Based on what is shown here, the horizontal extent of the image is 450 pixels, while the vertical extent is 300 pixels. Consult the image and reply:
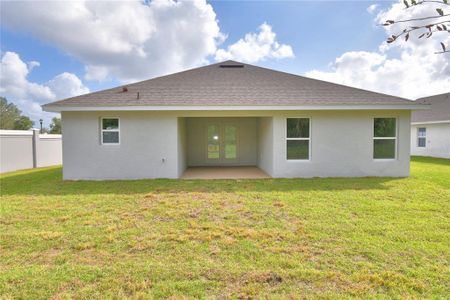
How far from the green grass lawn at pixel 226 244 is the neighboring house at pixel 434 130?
42.3ft

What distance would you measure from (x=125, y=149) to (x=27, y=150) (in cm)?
879

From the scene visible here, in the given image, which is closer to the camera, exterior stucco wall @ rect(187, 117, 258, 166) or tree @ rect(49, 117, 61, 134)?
exterior stucco wall @ rect(187, 117, 258, 166)

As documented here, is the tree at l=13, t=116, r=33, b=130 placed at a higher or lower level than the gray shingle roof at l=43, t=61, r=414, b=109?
higher

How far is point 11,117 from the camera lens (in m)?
49.2

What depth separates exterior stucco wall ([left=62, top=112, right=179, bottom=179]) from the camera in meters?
9.55

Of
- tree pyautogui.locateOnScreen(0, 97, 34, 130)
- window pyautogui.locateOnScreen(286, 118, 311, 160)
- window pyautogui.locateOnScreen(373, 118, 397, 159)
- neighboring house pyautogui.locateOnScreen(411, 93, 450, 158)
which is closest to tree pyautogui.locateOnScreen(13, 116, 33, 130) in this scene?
tree pyautogui.locateOnScreen(0, 97, 34, 130)

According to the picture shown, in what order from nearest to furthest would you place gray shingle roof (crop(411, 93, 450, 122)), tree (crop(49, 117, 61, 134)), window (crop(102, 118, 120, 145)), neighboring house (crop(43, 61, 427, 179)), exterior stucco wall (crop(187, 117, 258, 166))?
1. neighboring house (crop(43, 61, 427, 179))
2. window (crop(102, 118, 120, 145))
3. exterior stucco wall (crop(187, 117, 258, 166))
4. gray shingle roof (crop(411, 93, 450, 122))
5. tree (crop(49, 117, 61, 134))

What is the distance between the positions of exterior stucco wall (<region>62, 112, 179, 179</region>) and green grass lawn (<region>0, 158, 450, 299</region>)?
2.27 metres

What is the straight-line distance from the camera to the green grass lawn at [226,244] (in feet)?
9.50

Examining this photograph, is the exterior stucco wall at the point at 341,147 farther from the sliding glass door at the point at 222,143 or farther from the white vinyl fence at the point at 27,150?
the white vinyl fence at the point at 27,150

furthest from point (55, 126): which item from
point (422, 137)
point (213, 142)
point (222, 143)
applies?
point (422, 137)

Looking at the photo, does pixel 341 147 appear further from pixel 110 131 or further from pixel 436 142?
pixel 436 142

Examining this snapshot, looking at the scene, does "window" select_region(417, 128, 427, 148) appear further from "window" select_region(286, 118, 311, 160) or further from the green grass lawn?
"window" select_region(286, 118, 311, 160)

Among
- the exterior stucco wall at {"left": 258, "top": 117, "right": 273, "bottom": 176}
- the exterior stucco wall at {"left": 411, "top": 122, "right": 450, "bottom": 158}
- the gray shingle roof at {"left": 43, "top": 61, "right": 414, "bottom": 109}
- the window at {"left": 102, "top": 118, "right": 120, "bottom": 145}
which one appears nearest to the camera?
the gray shingle roof at {"left": 43, "top": 61, "right": 414, "bottom": 109}
